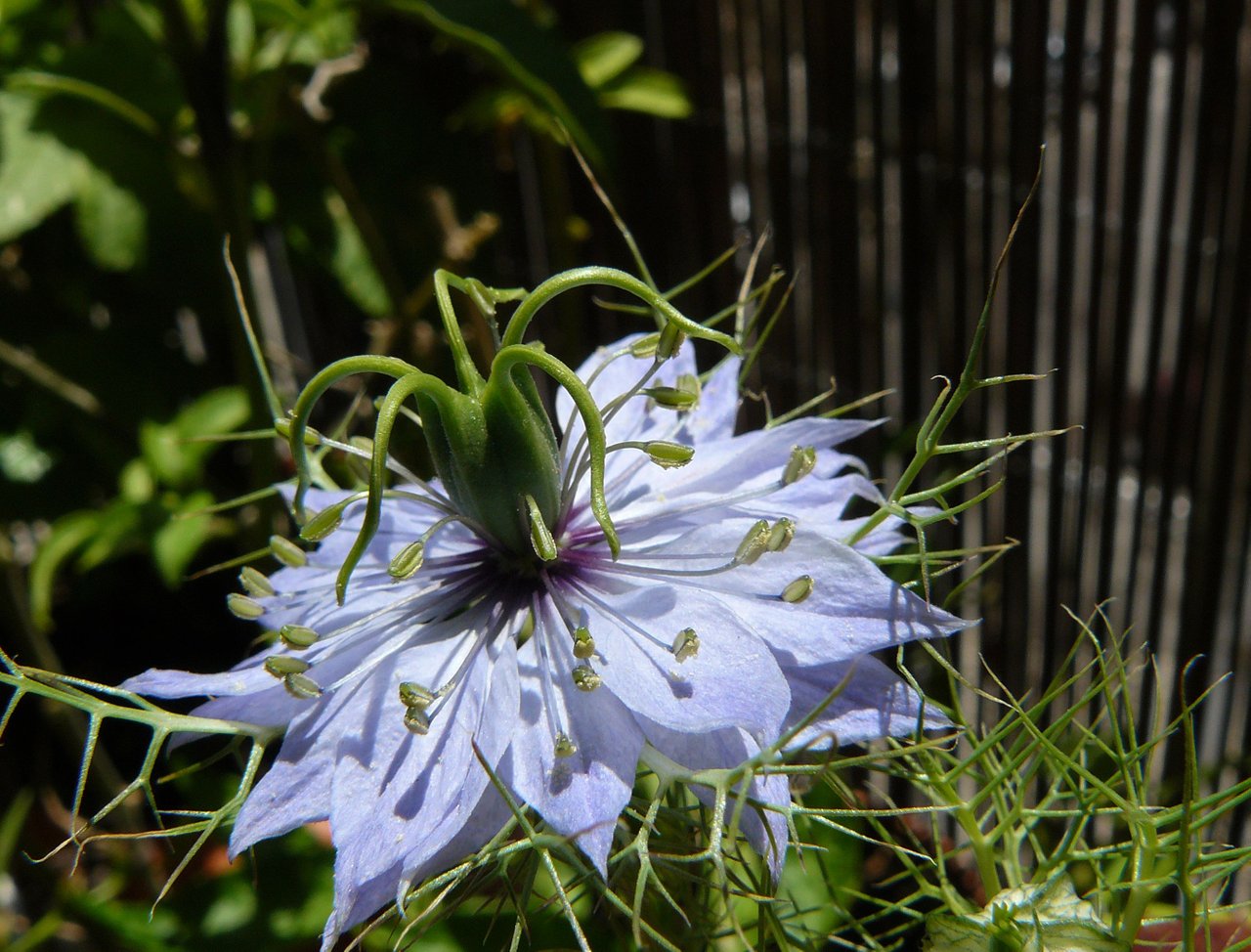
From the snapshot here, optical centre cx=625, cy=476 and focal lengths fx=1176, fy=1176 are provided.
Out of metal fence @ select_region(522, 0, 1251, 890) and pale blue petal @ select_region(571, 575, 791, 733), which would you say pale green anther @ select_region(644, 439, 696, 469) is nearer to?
pale blue petal @ select_region(571, 575, 791, 733)

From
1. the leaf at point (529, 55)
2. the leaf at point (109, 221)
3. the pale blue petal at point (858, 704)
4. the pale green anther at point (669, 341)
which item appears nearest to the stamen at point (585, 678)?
the pale blue petal at point (858, 704)

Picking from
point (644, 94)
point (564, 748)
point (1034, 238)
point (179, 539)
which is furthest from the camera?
point (1034, 238)

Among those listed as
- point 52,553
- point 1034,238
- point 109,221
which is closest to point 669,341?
point 52,553

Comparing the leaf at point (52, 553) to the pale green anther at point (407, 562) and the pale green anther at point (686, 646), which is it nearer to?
the pale green anther at point (407, 562)

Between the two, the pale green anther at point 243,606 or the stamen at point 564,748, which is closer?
the stamen at point 564,748

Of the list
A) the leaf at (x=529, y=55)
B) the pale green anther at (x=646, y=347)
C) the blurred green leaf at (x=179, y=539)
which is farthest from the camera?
the blurred green leaf at (x=179, y=539)

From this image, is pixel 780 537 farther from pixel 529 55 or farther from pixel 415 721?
pixel 529 55

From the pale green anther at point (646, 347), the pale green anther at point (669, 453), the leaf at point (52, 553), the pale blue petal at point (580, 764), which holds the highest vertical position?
the pale green anther at point (646, 347)
